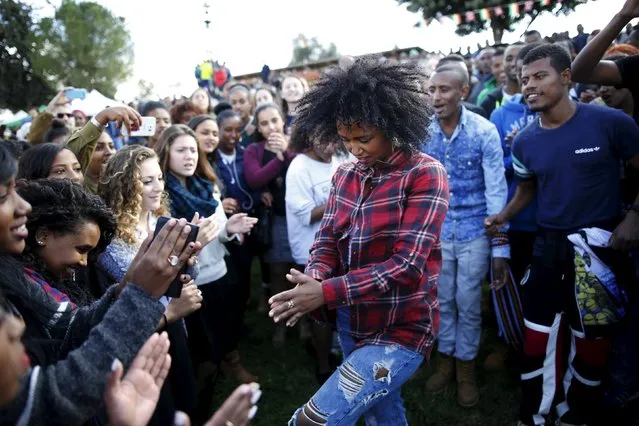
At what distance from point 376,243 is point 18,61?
24.6 meters

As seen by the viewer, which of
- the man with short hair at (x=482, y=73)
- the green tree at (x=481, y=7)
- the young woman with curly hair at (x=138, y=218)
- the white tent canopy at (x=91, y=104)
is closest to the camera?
the young woman with curly hair at (x=138, y=218)

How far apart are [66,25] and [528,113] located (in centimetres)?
3181

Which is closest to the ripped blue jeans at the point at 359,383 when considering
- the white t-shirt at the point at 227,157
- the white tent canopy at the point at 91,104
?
the white t-shirt at the point at 227,157

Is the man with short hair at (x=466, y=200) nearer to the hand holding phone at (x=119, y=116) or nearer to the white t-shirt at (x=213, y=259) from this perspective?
the white t-shirt at (x=213, y=259)

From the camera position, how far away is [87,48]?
1200 inches

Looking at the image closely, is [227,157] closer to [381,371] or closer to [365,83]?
[365,83]

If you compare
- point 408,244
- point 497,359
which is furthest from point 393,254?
point 497,359

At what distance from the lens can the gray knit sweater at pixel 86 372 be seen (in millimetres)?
1279

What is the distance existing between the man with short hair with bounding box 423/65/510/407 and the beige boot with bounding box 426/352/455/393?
0.13 m

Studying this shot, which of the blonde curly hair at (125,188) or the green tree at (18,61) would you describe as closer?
the blonde curly hair at (125,188)

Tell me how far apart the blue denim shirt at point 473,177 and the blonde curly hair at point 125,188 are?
1.86 meters

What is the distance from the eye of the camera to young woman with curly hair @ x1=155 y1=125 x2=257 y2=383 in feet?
11.8

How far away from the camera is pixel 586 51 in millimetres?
3033

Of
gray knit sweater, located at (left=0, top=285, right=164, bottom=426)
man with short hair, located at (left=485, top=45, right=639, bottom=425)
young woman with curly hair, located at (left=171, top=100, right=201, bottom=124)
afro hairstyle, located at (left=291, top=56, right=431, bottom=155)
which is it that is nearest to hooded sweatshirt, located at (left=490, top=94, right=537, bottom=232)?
man with short hair, located at (left=485, top=45, right=639, bottom=425)
